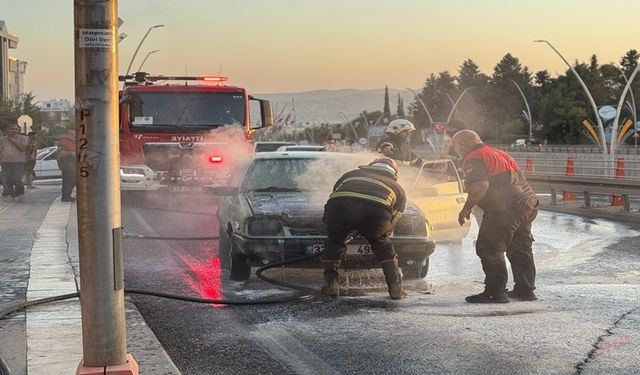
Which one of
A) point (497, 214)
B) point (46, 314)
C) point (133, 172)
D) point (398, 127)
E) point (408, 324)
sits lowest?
point (408, 324)

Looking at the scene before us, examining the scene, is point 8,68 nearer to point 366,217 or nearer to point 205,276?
point 205,276

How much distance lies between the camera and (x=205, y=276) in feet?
28.4

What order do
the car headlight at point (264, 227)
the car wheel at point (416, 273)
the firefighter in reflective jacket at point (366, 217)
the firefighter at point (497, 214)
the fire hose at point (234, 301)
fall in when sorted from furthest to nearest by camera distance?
the car wheel at point (416, 273)
the car headlight at point (264, 227)
the firefighter at point (497, 214)
the firefighter in reflective jacket at point (366, 217)
the fire hose at point (234, 301)

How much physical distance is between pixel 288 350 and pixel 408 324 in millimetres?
1177

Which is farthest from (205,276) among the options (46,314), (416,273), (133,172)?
(133,172)

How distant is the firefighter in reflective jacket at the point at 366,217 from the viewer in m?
7.20

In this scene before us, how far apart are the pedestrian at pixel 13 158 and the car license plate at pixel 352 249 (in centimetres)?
1212

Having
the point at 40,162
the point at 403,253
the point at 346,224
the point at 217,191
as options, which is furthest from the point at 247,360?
the point at 40,162

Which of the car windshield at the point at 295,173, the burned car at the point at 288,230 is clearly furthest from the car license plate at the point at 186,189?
the burned car at the point at 288,230

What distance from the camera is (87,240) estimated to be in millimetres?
3906

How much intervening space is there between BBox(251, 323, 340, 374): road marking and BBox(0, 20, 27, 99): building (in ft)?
315

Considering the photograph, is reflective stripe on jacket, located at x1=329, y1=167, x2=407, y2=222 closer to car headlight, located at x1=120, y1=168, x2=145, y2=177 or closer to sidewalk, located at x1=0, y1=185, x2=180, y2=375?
sidewalk, located at x1=0, y1=185, x2=180, y2=375

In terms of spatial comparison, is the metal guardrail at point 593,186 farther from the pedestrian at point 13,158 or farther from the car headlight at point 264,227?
the pedestrian at point 13,158

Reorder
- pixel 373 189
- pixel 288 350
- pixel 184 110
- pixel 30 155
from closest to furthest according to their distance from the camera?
1. pixel 288 350
2. pixel 373 189
3. pixel 184 110
4. pixel 30 155
